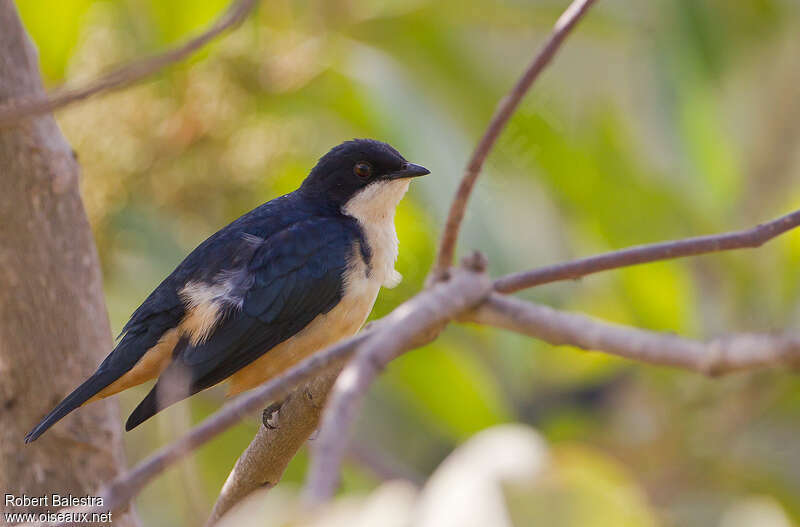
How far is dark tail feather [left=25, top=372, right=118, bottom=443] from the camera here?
2939mm

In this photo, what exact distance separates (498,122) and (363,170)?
1717 mm

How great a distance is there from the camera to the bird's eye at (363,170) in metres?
4.18

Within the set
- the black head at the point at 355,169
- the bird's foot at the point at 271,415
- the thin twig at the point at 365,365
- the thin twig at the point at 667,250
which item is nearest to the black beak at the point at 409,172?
the black head at the point at 355,169

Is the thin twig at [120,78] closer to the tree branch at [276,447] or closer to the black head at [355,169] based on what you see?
the tree branch at [276,447]

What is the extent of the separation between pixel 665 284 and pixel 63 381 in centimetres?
374

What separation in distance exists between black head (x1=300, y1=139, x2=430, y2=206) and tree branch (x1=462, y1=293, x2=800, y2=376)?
187 cm

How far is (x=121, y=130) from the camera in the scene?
519 centimetres

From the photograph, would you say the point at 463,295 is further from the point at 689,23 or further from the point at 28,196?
the point at 689,23

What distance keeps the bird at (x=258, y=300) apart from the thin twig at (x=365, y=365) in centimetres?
146

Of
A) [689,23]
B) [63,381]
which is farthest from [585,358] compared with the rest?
[63,381]

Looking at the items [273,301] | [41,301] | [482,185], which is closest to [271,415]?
[273,301]

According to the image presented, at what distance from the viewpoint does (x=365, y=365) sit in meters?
1.53

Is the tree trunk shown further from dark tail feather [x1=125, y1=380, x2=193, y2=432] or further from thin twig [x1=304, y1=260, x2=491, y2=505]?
thin twig [x1=304, y1=260, x2=491, y2=505]

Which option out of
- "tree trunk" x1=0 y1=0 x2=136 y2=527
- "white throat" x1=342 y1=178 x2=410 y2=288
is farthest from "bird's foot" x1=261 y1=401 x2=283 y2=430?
"white throat" x1=342 y1=178 x2=410 y2=288
